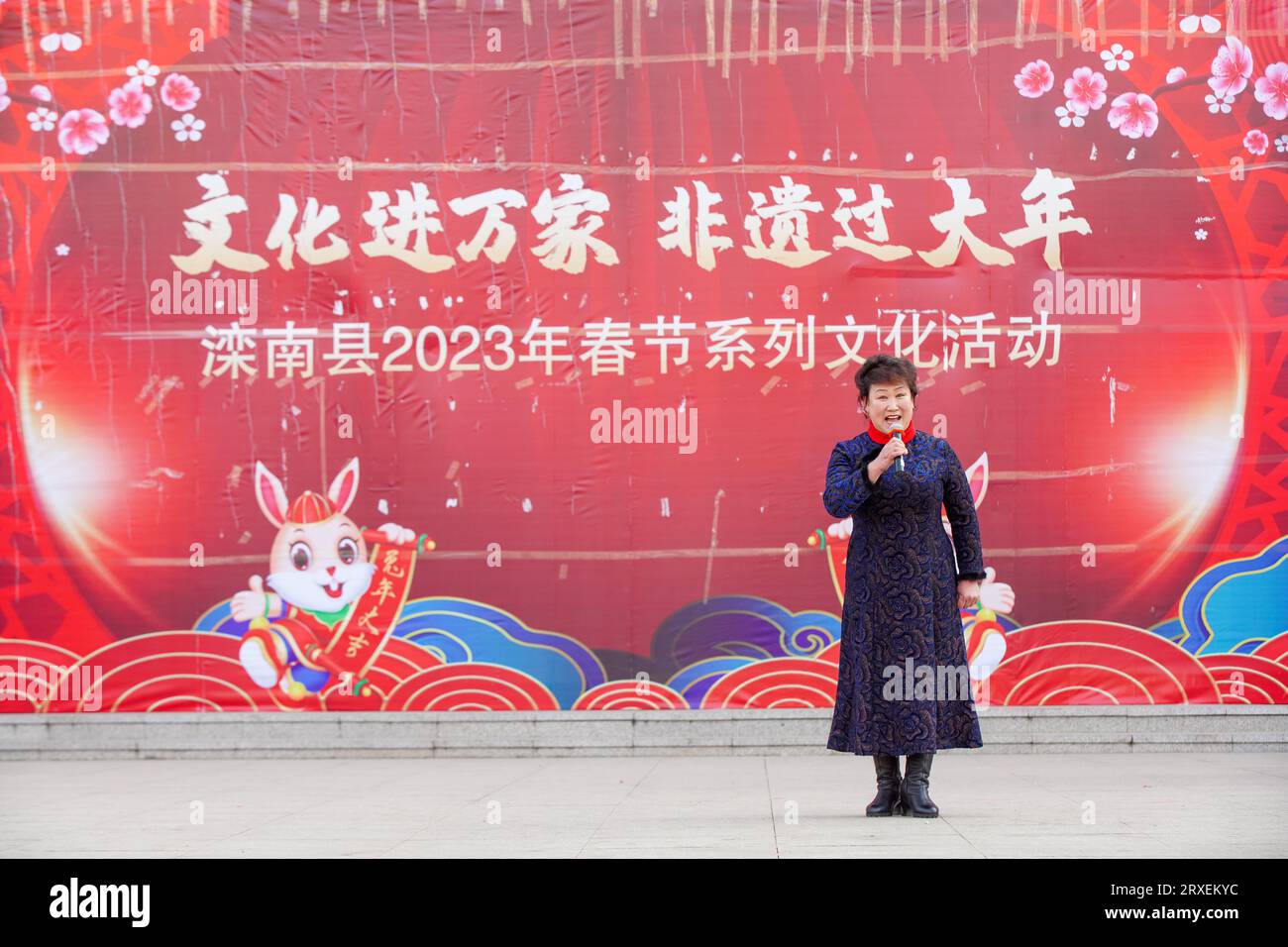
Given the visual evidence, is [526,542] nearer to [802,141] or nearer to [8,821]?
[802,141]

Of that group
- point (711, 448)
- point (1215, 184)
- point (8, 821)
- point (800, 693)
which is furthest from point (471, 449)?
point (1215, 184)

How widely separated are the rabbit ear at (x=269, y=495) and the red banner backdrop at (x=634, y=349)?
0.02 meters

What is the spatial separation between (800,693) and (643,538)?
2.95ft

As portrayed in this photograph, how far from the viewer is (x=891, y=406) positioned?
14.6ft

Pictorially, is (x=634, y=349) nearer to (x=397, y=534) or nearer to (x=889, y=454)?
(x=397, y=534)

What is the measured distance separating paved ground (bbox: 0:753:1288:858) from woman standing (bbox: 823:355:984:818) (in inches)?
9.2

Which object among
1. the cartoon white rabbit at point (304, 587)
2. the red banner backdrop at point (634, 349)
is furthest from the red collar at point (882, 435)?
the cartoon white rabbit at point (304, 587)

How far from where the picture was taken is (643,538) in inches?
253

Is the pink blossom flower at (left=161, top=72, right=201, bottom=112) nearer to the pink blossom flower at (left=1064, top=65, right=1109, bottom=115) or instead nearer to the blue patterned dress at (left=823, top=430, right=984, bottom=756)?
the blue patterned dress at (left=823, top=430, right=984, bottom=756)

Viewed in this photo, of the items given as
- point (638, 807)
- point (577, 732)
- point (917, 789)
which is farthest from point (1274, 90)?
point (638, 807)

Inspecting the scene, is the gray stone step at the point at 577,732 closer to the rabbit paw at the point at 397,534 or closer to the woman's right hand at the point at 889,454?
the rabbit paw at the point at 397,534

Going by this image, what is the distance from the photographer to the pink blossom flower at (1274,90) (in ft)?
21.0

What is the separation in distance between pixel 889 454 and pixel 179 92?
3.81m

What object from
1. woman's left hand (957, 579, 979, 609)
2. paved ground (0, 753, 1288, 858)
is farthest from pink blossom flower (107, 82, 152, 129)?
woman's left hand (957, 579, 979, 609)
